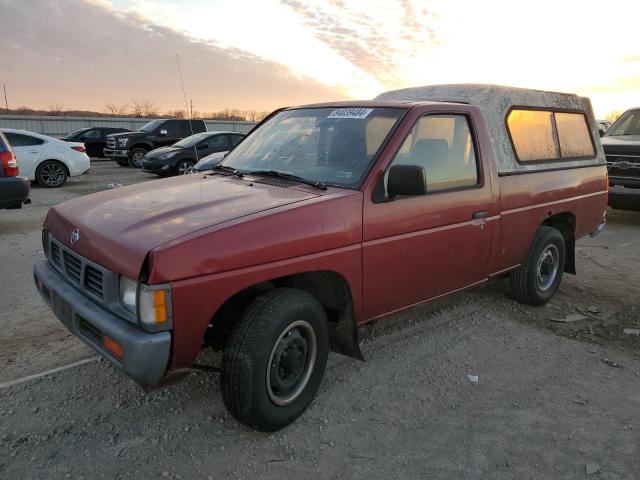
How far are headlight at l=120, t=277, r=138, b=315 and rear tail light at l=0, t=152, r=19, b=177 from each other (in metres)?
6.26

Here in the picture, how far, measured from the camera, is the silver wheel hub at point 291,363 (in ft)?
9.32

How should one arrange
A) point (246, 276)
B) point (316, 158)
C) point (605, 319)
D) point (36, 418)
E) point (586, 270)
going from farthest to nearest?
point (586, 270)
point (605, 319)
point (316, 158)
point (36, 418)
point (246, 276)

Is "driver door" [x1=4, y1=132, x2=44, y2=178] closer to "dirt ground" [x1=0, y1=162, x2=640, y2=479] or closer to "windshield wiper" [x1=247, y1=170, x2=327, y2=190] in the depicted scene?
"dirt ground" [x1=0, y1=162, x2=640, y2=479]

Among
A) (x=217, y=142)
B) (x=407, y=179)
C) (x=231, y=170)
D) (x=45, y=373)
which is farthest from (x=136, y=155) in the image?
(x=407, y=179)

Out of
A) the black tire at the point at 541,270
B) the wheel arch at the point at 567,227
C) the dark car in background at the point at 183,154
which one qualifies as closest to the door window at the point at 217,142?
the dark car in background at the point at 183,154

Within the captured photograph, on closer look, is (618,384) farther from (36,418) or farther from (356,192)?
(36,418)

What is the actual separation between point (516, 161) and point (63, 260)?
3.58 m

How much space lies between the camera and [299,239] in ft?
9.16

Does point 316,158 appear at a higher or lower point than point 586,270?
higher

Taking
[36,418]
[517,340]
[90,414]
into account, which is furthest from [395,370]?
[36,418]

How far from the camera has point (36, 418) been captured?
2.98m

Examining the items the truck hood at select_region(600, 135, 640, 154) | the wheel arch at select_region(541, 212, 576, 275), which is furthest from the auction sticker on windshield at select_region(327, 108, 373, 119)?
the truck hood at select_region(600, 135, 640, 154)

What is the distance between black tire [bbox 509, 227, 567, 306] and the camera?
4.76 m

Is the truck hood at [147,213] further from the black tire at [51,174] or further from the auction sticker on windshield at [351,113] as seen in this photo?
the black tire at [51,174]
